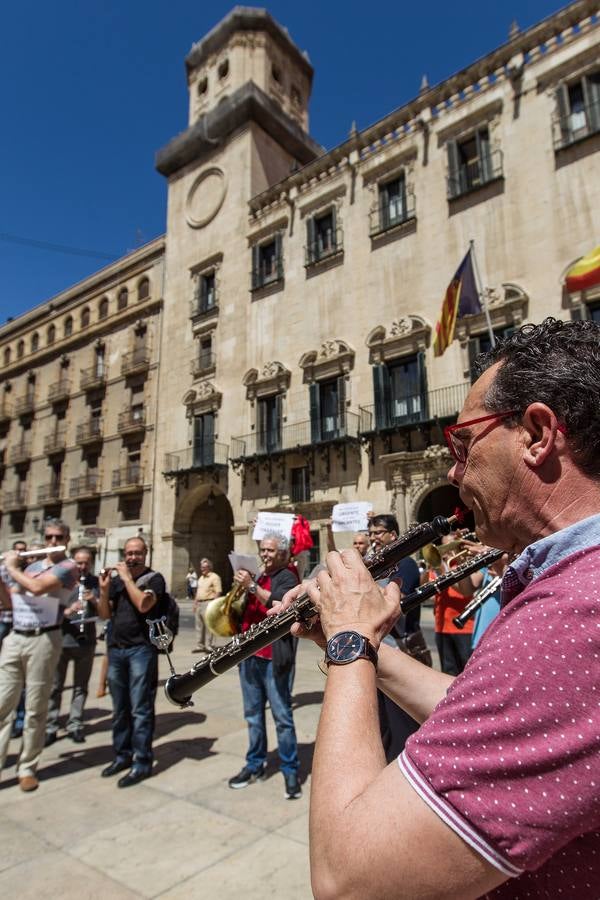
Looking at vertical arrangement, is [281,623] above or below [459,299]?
below

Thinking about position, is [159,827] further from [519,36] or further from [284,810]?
[519,36]

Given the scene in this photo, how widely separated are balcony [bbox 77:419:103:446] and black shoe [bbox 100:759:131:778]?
2451cm

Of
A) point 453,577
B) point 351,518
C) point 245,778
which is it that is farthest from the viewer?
point 351,518

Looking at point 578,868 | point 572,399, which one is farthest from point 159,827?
point 572,399

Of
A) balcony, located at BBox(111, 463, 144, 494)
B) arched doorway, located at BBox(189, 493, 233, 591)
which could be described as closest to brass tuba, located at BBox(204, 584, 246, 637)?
arched doorway, located at BBox(189, 493, 233, 591)

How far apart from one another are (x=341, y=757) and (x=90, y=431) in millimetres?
29590

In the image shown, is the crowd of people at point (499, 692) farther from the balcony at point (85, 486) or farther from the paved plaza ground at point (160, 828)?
the balcony at point (85, 486)

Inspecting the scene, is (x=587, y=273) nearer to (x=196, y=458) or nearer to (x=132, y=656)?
(x=132, y=656)

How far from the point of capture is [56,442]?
30.5 m

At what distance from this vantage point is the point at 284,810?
3.90m

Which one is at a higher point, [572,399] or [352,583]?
[572,399]

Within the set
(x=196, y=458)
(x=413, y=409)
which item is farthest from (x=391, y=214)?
(x=196, y=458)

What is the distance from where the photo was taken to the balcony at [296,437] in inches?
734

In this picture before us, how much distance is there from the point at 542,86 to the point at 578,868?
20242mm
